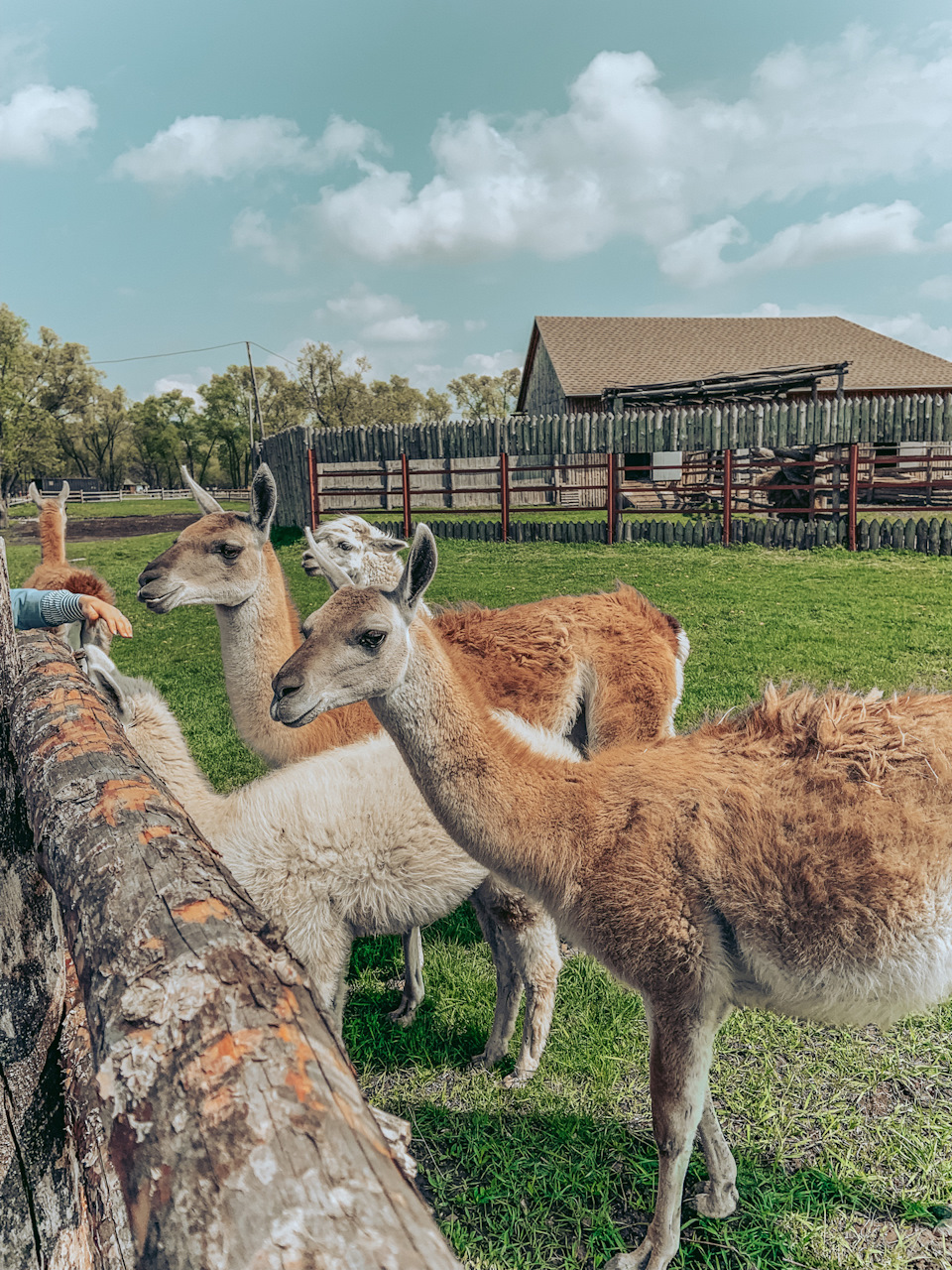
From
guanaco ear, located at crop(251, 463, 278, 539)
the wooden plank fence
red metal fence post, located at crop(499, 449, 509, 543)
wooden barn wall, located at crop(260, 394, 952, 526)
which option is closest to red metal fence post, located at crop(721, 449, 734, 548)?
the wooden plank fence

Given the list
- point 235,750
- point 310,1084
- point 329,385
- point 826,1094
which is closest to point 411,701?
point 310,1084

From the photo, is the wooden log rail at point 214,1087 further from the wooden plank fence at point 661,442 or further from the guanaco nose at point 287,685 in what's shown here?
the wooden plank fence at point 661,442

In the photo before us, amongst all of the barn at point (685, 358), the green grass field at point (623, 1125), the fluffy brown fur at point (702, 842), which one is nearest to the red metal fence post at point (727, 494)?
the barn at point (685, 358)

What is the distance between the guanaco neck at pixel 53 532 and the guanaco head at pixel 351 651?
4669 millimetres

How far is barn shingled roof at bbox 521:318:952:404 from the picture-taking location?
31922mm

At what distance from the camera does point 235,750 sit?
6.67m

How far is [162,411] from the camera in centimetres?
6875

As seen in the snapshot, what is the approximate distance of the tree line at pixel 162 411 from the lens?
155 ft

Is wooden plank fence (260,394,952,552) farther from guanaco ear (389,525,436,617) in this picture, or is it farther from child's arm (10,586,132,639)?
guanaco ear (389,525,436,617)

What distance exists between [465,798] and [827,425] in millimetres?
15994

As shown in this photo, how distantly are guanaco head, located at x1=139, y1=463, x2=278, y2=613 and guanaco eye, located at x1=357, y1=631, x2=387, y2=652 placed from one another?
1.74 metres

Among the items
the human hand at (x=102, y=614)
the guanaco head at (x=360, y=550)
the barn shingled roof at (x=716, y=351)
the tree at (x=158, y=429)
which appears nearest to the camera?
the human hand at (x=102, y=614)

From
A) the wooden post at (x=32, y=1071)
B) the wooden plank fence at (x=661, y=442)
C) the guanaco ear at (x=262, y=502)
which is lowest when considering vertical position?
the wooden post at (x=32, y=1071)

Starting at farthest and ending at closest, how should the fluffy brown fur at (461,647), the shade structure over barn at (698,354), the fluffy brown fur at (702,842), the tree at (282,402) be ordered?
the tree at (282,402), the shade structure over barn at (698,354), the fluffy brown fur at (461,647), the fluffy brown fur at (702,842)
